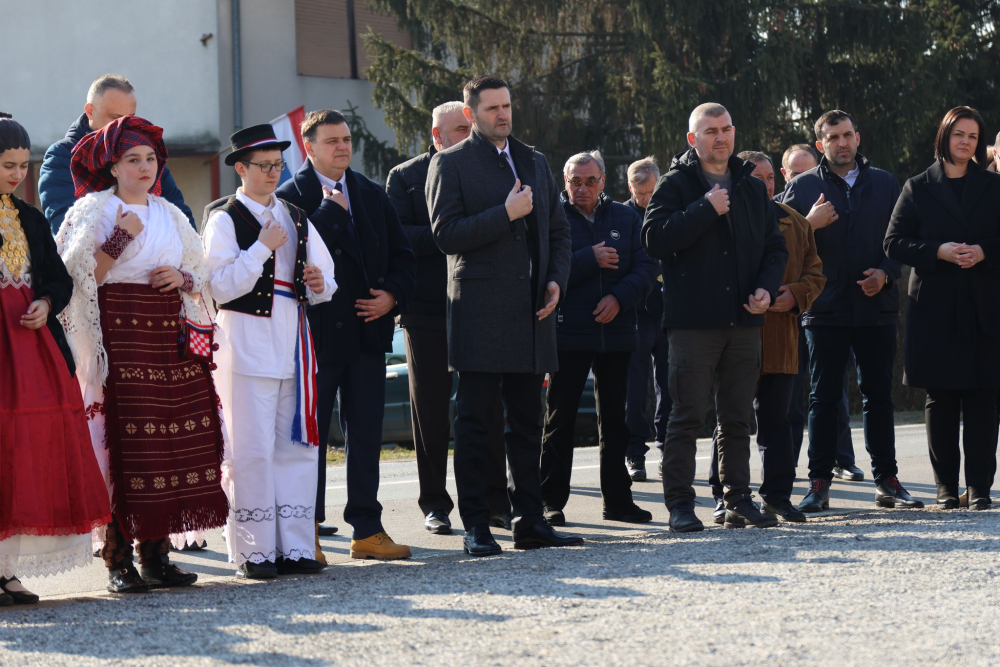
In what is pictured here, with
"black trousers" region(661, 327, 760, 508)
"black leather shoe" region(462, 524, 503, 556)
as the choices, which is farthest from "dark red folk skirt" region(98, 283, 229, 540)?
"black trousers" region(661, 327, 760, 508)

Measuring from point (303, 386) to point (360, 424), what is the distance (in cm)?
54

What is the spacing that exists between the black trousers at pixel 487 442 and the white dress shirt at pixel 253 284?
894mm

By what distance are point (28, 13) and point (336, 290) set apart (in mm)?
17021

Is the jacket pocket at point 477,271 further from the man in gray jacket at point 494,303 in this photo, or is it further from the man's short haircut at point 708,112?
the man's short haircut at point 708,112

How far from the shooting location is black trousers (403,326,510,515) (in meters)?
7.29

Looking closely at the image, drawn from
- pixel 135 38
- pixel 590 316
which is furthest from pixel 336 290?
pixel 135 38

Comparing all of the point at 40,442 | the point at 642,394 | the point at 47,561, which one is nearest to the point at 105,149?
the point at 40,442

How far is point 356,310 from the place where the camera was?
6355 mm

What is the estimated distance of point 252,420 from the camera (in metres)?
5.74

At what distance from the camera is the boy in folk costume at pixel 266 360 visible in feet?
18.7

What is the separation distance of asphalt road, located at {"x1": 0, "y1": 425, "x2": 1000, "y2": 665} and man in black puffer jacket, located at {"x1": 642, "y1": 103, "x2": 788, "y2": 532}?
46 centimetres

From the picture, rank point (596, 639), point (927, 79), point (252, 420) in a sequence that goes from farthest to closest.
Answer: point (927, 79) → point (252, 420) → point (596, 639)

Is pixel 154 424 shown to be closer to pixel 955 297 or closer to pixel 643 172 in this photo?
pixel 955 297

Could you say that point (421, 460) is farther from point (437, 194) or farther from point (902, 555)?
point (902, 555)
